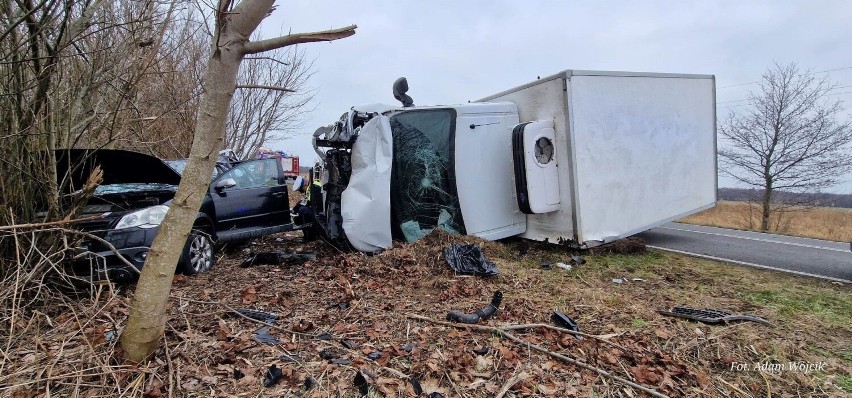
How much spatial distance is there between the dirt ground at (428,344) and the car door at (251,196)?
6.43ft

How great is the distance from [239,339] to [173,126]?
35.2 ft

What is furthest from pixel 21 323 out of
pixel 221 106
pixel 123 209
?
pixel 123 209

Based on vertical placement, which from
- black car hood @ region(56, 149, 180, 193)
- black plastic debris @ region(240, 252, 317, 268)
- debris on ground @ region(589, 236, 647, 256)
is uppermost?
black car hood @ region(56, 149, 180, 193)

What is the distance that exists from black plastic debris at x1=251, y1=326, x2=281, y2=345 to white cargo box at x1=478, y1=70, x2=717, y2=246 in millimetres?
3884

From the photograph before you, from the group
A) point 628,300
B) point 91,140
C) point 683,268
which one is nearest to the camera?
point 628,300

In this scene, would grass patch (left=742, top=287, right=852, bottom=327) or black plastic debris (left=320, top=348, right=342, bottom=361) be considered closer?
black plastic debris (left=320, top=348, right=342, bottom=361)

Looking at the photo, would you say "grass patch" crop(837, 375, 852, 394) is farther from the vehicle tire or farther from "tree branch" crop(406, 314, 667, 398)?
the vehicle tire

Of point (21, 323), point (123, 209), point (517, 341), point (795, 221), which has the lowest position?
point (795, 221)

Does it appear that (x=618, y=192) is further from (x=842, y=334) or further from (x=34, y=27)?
(x=34, y=27)

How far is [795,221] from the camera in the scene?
20984 mm

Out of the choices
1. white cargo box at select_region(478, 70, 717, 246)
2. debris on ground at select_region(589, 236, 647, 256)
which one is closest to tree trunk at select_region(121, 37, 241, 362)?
white cargo box at select_region(478, 70, 717, 246)

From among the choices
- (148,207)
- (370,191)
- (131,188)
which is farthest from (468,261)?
(131,188)

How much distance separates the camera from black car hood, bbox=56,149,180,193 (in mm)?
3674

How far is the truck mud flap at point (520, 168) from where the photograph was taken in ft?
19.7
